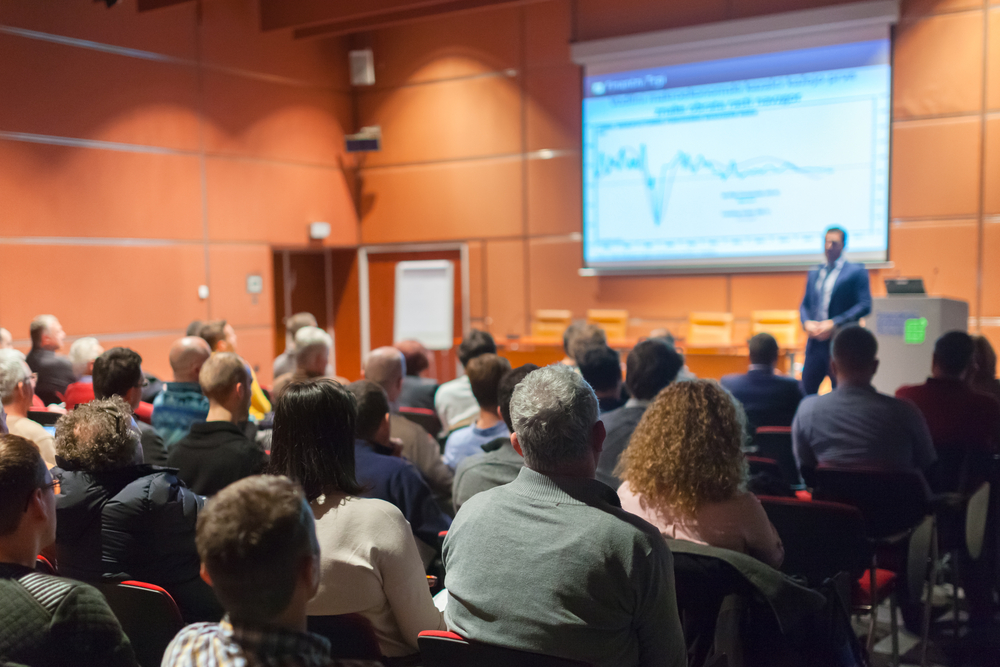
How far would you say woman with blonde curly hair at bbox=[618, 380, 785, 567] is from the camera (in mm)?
2092

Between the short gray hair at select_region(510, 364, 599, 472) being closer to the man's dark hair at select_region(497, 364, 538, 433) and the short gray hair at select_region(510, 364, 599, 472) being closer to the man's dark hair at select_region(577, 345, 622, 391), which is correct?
the man's dark hair at select_region(497, 364, 538, 433)

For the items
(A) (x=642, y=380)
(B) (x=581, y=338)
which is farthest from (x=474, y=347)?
(A) (x=642, y=380)

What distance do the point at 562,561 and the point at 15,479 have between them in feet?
3.63

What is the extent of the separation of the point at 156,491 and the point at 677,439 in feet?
4.95

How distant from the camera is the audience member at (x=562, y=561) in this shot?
1.61 meters

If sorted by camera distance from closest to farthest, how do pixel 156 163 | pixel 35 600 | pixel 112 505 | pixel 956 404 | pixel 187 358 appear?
pixel 35 600, pixel 112 505, pixel 956 404, pixel 187 358, pixel 156 163

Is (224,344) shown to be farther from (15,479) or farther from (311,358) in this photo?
(15,479)

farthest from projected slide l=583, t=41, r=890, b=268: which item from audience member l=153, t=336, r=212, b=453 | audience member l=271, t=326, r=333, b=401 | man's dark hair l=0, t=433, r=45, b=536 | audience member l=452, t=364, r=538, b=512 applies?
man's dark hair l=0, t=433, r=45, b=536

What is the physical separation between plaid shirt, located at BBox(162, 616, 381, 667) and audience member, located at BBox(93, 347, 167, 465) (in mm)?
2360

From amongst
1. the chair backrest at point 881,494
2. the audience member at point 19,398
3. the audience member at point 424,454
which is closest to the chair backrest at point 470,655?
the audience member at point 424,454

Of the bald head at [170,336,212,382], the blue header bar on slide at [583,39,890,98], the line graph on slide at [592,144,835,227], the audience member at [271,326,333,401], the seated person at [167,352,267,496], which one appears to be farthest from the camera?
the line graph on slide at [592,144,835,227]

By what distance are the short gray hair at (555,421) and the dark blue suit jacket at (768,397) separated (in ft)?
8.88

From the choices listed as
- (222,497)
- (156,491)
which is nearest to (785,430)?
(156,491)

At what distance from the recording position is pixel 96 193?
7.80 metres
